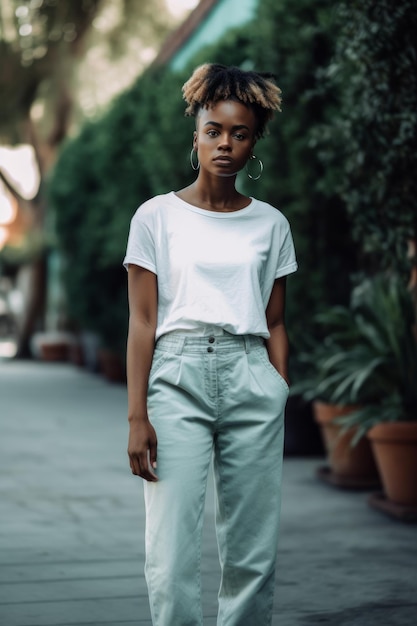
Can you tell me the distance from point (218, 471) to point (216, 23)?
35.2 ft

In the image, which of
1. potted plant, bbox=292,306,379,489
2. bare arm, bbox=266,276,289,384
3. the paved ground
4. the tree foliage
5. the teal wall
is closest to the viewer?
bare arm, bbox=266,276,289,384

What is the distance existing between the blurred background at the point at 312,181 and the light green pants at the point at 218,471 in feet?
10.6

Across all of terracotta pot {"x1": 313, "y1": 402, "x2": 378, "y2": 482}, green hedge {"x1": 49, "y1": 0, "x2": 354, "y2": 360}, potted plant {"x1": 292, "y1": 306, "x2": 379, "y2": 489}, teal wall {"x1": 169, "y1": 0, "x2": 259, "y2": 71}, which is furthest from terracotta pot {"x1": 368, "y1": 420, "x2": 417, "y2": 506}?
teal wall {"x1": 169, "y1": 0, "x2": 259, "y2": 71}

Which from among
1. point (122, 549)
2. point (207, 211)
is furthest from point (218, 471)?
point (122, 549)

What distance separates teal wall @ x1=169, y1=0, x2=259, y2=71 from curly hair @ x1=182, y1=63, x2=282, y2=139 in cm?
772

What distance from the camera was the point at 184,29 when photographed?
14797 millimetres

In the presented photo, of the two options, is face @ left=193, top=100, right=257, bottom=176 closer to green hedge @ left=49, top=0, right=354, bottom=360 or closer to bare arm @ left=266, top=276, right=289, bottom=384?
bare arm @ left=266, top=276, right=289, bottom=384

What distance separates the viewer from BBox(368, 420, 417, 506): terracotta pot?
6.70m

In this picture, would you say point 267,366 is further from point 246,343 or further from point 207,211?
point 207,211

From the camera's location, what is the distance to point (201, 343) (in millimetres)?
3266

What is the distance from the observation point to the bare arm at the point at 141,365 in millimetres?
3180

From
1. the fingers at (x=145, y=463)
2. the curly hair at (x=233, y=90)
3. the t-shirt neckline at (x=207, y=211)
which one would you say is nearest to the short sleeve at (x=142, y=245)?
the t-shirt neckline at (x=207, y=211)

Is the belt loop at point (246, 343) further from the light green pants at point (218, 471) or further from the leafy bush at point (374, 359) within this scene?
the leafy bush at point (374, 359)

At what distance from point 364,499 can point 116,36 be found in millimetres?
17523
